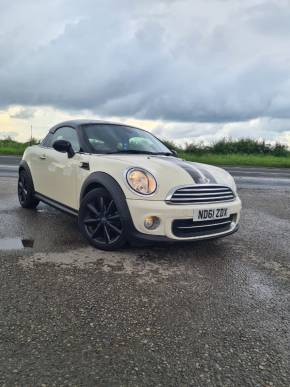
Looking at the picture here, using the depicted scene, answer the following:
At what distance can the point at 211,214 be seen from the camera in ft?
13.0

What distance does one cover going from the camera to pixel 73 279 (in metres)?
3.21

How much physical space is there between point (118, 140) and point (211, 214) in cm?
162

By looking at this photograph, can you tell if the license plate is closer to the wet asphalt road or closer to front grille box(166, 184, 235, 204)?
front grille box(166, 184, 235, 204)

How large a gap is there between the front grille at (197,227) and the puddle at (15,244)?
162 centimetres

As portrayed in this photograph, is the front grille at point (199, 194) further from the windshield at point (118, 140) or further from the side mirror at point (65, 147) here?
the side mirror at point (65, 147)

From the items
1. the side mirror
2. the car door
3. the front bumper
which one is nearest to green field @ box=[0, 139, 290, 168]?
the car door

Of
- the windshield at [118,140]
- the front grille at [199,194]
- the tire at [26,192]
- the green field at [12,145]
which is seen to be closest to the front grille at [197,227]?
the front grille at [199,194]

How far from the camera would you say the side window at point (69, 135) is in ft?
15.9

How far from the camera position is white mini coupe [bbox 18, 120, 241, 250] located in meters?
3.73

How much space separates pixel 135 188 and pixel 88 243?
0.96 m

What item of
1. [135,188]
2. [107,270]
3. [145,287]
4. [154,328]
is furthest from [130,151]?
[154,328]

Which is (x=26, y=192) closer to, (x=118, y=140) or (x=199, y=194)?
(x=118, y=140)

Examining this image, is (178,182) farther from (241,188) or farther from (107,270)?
(241,188)

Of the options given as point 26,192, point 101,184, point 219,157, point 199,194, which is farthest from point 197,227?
point 219,157
